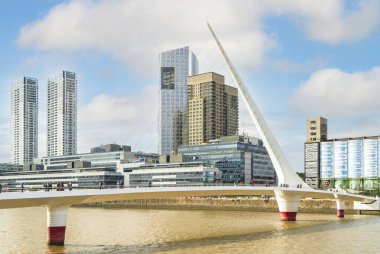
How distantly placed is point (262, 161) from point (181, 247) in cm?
11469

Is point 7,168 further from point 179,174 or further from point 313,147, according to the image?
point 313,147

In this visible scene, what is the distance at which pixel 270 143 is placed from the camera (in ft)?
194

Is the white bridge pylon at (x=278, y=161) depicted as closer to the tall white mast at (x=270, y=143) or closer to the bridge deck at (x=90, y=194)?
the tall white mast at (x=270, y=143)

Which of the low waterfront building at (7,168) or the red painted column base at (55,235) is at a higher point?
the red painted column base at (55,235)

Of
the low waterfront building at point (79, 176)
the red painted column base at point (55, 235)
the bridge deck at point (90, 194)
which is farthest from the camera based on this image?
the low waterfront building at point (79, 176)

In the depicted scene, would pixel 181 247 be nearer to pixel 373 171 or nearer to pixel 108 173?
pixel 373 171

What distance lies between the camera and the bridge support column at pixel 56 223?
3238 centimetres

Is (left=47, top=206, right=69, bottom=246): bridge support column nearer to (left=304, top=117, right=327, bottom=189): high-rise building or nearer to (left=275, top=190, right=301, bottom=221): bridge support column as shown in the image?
(left=275, top=190, right=301, bottom=221): bridge support column

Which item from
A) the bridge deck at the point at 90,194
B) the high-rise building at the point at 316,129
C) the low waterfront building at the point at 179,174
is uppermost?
the high-rise building at the point at 316,129

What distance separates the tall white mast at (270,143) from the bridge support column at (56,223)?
29865mm

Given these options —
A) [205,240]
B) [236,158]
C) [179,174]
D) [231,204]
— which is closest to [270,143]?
[205,240]

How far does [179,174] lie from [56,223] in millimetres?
95616

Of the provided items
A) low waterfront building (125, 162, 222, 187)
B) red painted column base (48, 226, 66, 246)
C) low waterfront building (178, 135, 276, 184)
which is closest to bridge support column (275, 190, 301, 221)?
red painted column base (48, 226, 66, 246)

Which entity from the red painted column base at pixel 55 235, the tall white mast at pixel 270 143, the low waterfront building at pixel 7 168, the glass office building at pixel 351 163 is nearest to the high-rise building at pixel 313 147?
the glass office building at pixel 351 163
